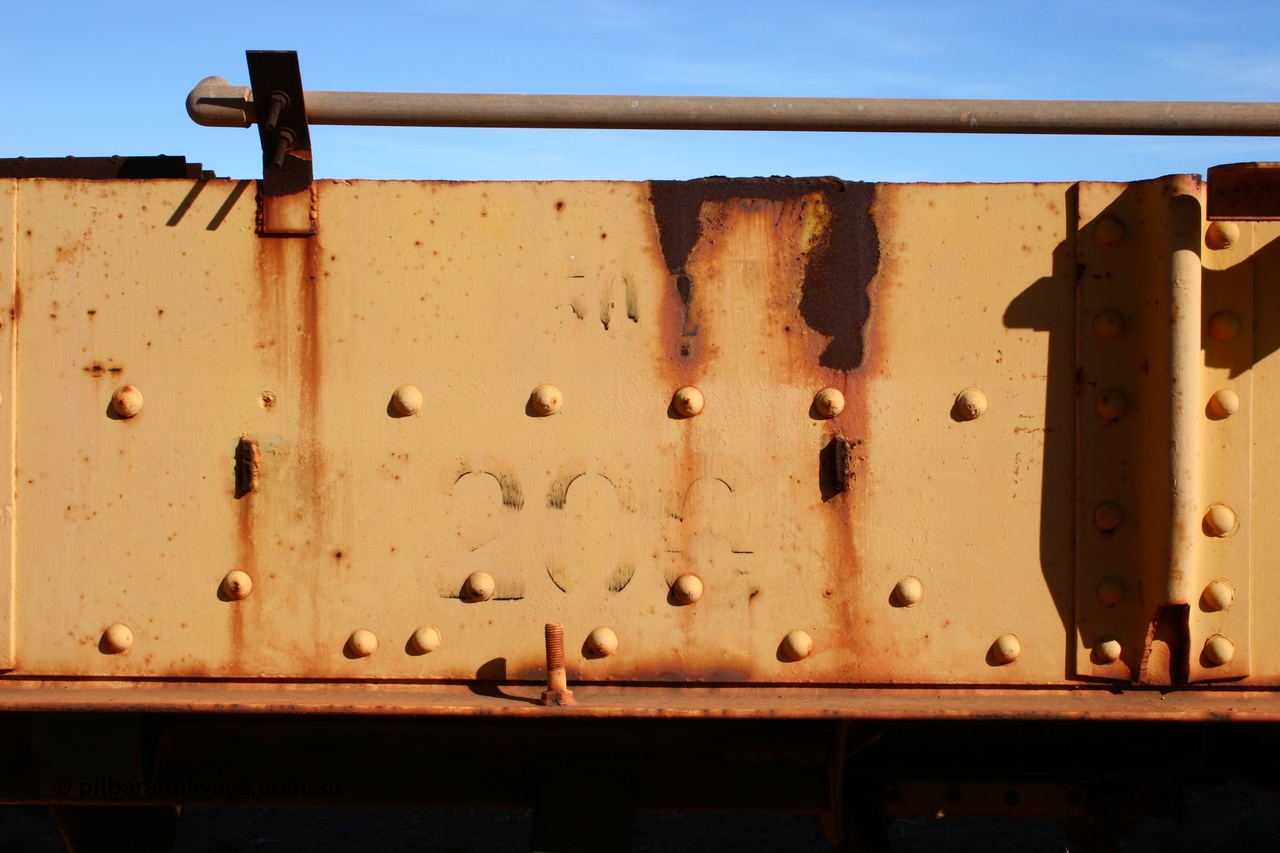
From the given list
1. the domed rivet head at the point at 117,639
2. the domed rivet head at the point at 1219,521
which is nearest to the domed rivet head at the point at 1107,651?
the domed rivet head at the point at 1219,521

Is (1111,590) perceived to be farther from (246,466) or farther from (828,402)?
(246,466)

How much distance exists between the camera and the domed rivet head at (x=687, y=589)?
Result: 1941mm

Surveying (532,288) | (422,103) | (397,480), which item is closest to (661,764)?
(397,480)

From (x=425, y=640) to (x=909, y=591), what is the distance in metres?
0.95

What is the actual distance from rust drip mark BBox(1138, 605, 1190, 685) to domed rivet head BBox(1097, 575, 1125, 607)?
0.08m

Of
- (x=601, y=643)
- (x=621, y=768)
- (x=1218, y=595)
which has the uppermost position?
(x=1218, y=595)

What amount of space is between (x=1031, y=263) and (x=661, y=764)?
1.34 m

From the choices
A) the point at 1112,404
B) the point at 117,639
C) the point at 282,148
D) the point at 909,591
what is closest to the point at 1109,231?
the point at 1112,404

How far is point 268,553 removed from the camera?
1952 millimetres

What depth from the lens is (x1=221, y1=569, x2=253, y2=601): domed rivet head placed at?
6.32 ft

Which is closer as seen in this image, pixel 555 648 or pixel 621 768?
pixel 555 648

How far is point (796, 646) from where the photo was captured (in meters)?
1.95

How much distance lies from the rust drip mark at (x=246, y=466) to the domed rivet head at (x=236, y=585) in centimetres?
15

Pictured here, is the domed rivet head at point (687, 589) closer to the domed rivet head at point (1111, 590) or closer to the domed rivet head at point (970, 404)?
the domed rivet head at point (970, 404)
